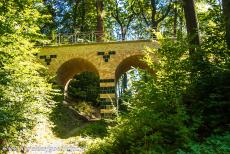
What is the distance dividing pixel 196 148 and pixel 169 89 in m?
2.30

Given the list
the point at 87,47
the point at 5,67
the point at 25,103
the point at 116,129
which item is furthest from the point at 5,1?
the point at 87,47

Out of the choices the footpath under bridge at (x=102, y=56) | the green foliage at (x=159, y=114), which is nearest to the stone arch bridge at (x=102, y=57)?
the footpath under bridge at (x=102, y=56)

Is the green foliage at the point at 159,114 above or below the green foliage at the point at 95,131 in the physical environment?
above

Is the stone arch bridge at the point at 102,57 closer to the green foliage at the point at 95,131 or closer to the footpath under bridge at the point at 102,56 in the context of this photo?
the footpath under bridge at the point at 102,56

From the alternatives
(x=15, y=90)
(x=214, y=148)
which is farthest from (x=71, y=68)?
(x=214, y=148)

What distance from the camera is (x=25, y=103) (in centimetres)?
916

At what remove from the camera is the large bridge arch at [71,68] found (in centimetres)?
2000

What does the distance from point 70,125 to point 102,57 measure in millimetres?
3971

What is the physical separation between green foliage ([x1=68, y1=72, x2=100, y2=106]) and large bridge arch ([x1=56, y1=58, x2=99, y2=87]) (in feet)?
10.3

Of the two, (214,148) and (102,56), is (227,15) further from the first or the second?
(102,56)

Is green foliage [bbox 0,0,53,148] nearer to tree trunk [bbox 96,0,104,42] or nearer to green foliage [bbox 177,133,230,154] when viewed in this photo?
green foliage [bbox 177,133,230,154]

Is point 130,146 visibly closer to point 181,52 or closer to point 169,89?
point 169,89

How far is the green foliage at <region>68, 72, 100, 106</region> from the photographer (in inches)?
1005

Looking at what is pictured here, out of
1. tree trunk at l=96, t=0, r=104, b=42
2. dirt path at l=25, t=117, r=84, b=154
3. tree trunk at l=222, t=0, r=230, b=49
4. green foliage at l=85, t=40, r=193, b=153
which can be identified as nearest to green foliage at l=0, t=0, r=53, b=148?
dirt path at l=25, t=117, r=84, b=154
